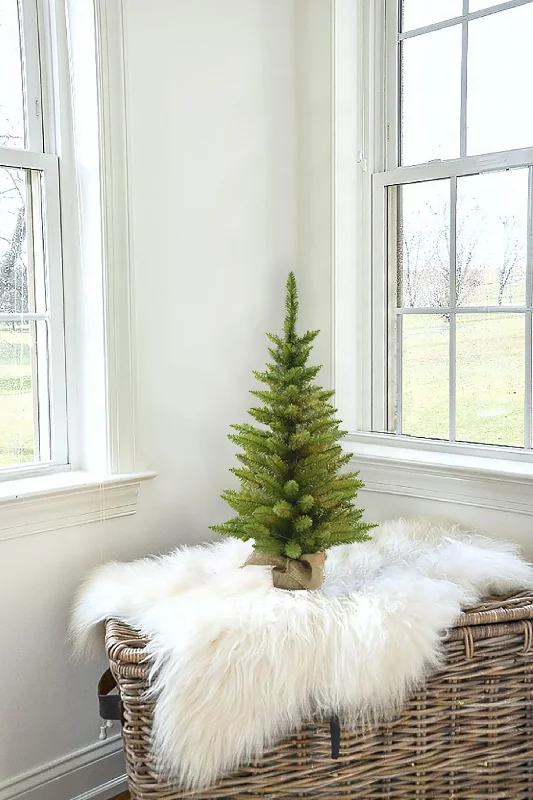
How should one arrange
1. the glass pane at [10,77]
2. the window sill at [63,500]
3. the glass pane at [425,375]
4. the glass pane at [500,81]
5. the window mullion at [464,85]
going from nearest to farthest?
the window sill at [63,500], the glass pane at [10,77], the glass pane at [500,81], the window mullion at [464,85], the glass pane at [425,375]

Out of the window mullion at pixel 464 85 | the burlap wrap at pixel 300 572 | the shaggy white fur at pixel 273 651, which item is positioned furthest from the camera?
the window mullion at pixel 464 85

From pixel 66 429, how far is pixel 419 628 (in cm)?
107

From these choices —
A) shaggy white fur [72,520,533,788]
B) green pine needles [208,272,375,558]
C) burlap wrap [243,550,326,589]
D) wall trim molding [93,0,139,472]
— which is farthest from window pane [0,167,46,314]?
burlap wrap [243,550,326,589]

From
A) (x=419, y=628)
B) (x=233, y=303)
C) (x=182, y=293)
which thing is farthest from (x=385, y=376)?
(x=419, y=628)

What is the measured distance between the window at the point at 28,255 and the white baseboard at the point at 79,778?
740 millimetres

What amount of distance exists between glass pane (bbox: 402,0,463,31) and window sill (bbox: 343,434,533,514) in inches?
47.4

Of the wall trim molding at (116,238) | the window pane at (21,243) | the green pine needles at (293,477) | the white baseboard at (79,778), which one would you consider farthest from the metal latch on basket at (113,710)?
the window pane at (21,243)

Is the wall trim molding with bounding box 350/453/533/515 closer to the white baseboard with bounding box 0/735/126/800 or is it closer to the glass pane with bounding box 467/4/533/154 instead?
the glass pane with bounding box 467/4/533/154

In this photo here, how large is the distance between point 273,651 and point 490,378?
109 cm

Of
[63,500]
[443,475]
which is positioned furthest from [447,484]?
[63,500]

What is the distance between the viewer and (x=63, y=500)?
6.26 ft

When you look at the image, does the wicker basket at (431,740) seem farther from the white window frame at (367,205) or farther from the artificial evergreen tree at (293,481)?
the white window frame at (367,205)

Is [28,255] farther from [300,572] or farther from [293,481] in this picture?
[300,572]

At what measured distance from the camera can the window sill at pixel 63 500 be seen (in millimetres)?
1817
